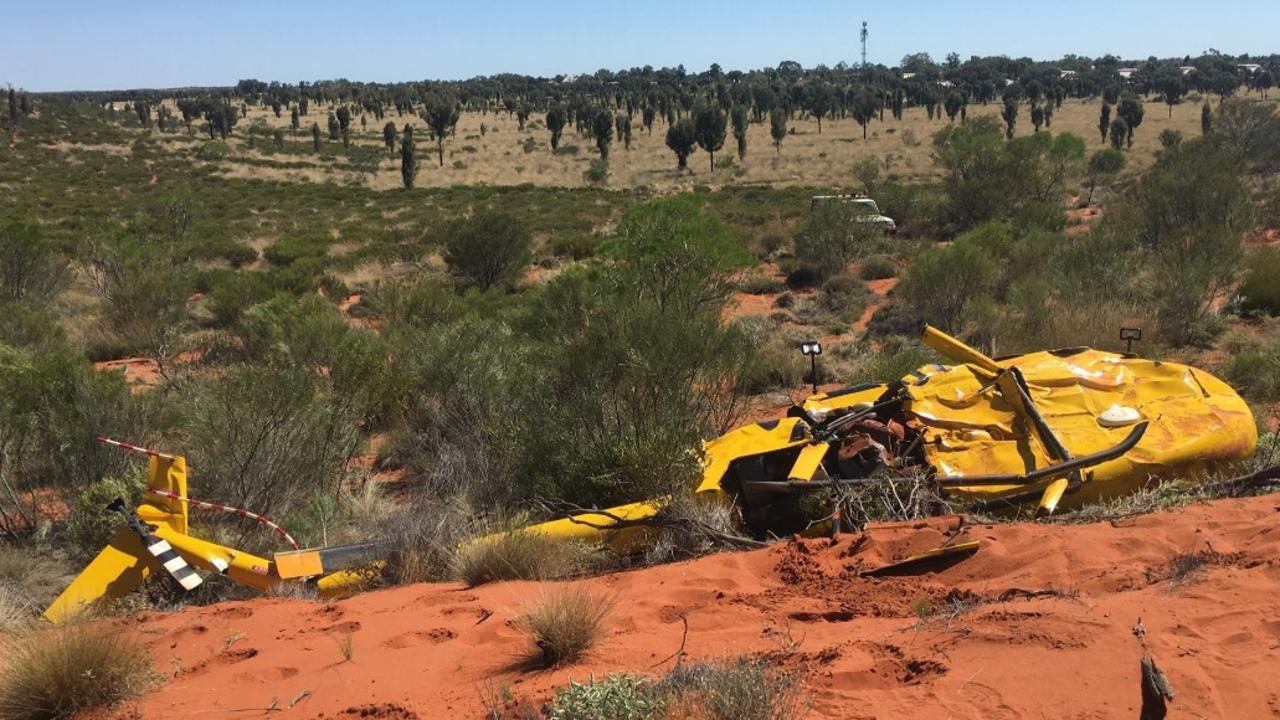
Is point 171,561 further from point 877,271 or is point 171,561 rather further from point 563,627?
point 877,271

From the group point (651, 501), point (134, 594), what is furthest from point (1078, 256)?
point (134, 594)

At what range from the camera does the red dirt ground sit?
358 cm

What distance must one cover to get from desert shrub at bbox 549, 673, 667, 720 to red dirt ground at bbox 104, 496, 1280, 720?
401mm

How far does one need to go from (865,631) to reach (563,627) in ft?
4.98

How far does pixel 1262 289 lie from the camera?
15938 millimetres

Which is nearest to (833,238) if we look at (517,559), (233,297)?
(233,297)

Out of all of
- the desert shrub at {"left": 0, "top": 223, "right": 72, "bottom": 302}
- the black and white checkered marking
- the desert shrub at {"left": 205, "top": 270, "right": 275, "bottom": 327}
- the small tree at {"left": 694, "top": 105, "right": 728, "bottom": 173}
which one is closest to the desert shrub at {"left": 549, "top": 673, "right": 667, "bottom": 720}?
the black and white checkered marking

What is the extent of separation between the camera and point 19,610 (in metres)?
5.95

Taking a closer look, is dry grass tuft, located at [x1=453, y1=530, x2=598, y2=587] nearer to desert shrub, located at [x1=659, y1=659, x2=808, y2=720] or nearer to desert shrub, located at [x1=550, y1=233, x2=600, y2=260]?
desert shrub, located at [x1=659, y1=659, x2=808, y2=720]

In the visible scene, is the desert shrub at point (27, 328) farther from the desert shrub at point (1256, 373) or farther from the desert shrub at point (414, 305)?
the desert shrub at point (1256, 373)

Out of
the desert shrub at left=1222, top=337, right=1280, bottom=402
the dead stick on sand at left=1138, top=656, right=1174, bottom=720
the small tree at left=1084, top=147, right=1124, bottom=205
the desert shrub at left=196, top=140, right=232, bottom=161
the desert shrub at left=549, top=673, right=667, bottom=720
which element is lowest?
the desert shrub at left=1222, top=337, right=1280, bottom=402

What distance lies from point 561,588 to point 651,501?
1.68m

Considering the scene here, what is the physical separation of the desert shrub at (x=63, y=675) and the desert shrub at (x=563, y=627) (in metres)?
2.00

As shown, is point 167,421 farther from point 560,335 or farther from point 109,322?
point 109,322
